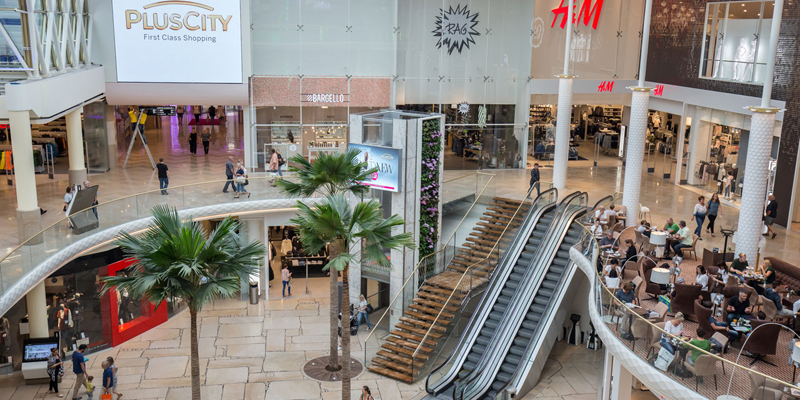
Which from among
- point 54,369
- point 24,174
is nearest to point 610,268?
point 54,369

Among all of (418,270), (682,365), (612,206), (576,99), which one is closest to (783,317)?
(682,365)

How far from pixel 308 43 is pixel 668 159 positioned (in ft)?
58.8

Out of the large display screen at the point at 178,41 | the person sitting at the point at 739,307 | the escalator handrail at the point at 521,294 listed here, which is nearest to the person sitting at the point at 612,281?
the person sitting at the point at 739,307

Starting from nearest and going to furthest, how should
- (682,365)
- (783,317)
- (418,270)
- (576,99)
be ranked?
(682,365), (783,317), (418,270), (576,99)

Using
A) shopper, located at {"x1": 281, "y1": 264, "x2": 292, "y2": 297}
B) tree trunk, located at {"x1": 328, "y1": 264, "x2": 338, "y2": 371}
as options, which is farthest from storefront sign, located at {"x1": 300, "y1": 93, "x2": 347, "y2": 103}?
tree trunk, located at {"x1": 328, "y1": 264, "x2": 338, "y2": 371}

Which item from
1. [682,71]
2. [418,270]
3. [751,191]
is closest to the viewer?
[751,191]

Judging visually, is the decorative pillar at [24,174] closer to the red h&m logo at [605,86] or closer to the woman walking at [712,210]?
the woman walking at [712,210]

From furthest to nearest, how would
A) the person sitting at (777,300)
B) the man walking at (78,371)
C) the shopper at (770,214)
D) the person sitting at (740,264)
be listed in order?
the shopper at (770,214) → the man walking at (78,371) → the person sitting at (740,264) → the person sitting at (777,300)

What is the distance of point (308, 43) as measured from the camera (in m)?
29.8

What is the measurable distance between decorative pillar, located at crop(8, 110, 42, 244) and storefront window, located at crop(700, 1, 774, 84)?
23.2 meters

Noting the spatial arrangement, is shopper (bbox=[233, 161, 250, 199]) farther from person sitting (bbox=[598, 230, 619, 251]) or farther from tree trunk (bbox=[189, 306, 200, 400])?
person sitting (bbox=[598, 230, 619, 251])

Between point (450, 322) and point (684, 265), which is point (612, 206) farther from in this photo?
point (450, 322)

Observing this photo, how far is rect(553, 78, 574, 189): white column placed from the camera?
1048 inches

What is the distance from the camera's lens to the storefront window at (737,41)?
25.8m
